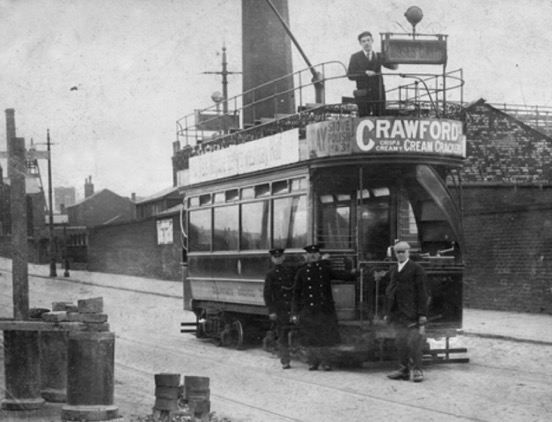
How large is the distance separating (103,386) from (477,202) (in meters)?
23.7

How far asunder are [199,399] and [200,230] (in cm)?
917

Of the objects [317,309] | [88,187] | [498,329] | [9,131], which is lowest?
[498,329]

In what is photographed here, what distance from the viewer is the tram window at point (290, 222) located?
46.0ft

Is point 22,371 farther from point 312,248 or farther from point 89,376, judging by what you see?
point 312,248

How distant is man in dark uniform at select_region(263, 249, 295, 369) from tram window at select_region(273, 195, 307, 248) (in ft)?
1.37

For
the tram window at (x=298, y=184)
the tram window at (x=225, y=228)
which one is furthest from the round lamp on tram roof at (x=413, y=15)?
the tram window at (x=225, y=228)

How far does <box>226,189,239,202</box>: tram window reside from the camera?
16344 mm

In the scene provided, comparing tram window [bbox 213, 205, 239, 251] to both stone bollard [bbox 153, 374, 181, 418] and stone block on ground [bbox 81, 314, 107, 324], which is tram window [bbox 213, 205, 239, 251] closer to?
stone block on ground [bbox 81, 314, 107, 324]

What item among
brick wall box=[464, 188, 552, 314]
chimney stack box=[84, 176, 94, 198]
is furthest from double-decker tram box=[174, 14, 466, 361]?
chimney stack box=[84, 176, 94, 198]

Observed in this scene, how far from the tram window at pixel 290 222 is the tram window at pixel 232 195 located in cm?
161

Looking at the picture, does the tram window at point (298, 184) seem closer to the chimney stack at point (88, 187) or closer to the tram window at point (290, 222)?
the tram window at point (290, 222)

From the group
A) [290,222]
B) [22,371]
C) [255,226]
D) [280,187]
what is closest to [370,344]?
[290,222]

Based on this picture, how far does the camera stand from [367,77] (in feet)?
45.3

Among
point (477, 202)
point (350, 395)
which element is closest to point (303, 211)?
point (350, 395)
